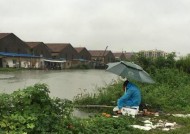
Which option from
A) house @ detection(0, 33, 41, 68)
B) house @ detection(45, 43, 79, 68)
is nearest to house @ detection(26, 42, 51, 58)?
house @ detection(0, 33, 41, 68)

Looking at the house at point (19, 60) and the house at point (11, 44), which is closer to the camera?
the house at point (19, 60)

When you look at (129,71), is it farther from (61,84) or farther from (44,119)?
(61,84)

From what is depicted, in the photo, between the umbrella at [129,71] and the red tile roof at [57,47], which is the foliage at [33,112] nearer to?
the umbrella at [129,71]

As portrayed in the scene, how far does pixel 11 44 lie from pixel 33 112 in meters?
57.0

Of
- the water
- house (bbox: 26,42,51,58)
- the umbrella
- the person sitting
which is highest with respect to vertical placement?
house (bbox: 26,42,51,58)

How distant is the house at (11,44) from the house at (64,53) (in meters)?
14.0

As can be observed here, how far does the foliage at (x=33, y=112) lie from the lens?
555cm

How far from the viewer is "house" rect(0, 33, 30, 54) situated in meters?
58.9

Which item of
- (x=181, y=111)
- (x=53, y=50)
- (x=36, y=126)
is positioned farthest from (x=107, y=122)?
(x=53, y=50)

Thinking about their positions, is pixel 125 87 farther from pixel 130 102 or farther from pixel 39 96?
pixel 39 96

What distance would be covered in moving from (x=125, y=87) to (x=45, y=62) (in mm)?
62322

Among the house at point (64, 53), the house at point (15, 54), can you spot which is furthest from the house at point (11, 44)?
the house at point (64, 53)

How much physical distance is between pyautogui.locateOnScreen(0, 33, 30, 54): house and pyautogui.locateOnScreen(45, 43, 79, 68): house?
14041mm

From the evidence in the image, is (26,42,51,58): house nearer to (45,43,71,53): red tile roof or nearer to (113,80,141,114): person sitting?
(45,43,71,53): red tile roof
